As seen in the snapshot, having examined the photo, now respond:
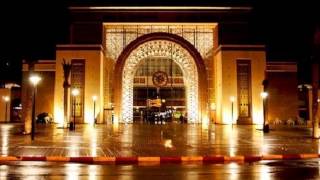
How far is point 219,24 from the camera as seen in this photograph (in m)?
51.5

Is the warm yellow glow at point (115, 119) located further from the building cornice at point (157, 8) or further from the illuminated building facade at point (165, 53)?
the building cornice at point (157, 8)

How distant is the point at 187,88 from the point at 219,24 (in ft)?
31.6

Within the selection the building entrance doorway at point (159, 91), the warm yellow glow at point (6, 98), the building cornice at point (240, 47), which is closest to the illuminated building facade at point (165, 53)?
the building cornice at point (240, 47)

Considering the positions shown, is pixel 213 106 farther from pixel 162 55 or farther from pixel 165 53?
pixel 162 55

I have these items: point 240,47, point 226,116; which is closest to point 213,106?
point 226,116

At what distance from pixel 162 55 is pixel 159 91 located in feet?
18.3

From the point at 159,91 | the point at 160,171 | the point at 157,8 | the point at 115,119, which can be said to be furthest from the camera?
the point at 159,91

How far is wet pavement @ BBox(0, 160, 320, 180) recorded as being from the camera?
435 inches

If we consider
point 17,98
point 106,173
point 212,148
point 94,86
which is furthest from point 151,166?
point 17,98

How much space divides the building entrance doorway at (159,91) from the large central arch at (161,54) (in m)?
3.03

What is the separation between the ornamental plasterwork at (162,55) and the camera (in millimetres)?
53438

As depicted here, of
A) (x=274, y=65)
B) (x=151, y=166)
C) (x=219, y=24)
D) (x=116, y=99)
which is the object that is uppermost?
(x=219, y=24)

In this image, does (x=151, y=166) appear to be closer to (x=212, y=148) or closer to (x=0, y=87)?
(x=212, y=148)

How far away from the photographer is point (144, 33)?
53.3 metres
